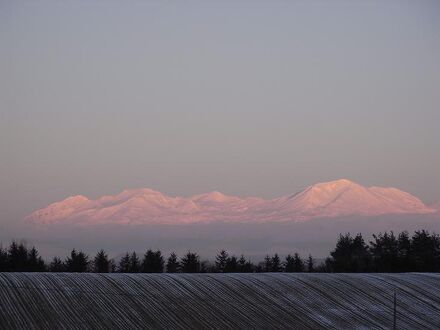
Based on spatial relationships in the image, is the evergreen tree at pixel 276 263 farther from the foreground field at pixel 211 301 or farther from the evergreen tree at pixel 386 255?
the foreground field at pixel 211 301

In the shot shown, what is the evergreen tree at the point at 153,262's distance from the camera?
9406 cm

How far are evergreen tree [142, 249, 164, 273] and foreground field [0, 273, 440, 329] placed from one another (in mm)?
41249

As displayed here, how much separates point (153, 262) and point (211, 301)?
50.7 m

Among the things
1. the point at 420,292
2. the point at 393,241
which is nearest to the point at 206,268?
the point at 393,241

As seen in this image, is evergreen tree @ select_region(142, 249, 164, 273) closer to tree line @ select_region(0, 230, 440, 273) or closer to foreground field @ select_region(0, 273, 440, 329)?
tree line @ select_region(0, 230, 440, 273)

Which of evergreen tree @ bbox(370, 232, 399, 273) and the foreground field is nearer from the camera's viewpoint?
the foreground field

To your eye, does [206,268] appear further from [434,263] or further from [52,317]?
[52,317]

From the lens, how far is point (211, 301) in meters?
45.5

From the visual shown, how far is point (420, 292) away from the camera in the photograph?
54031 millimetres

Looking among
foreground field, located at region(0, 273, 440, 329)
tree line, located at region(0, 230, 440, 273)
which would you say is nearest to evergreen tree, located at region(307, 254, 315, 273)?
tree line, located at region(0, 230, 440, 273)

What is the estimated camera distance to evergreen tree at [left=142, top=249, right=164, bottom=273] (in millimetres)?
94062

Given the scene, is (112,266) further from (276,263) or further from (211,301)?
(211,301)

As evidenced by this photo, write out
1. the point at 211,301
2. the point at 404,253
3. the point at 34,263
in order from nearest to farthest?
the point at 211,301 < the point at 34,263 < the point at 404,253

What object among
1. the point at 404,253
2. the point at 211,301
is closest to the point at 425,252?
the point at 404,253
